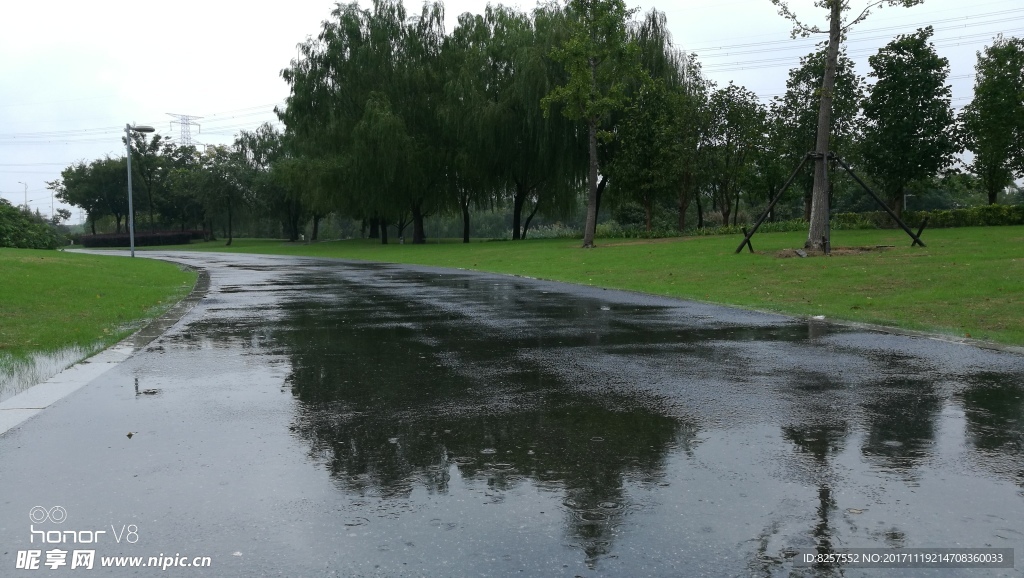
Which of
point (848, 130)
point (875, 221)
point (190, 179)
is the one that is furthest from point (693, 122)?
point (190, 179)

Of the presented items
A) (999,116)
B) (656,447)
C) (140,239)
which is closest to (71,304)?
(656,447)

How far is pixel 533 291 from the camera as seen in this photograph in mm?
16969

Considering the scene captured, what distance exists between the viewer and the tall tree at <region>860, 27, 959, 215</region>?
38.5 metres

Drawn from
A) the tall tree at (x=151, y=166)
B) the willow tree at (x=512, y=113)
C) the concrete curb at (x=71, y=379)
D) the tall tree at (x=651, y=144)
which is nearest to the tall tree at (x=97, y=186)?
the tall tree at (x=151, y=166)

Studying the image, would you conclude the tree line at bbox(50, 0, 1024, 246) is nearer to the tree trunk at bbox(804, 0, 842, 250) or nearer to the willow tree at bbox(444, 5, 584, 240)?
the willow tree at bbox(444, 5, 584, 240)

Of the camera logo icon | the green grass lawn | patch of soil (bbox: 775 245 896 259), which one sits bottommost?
the green grass lawn

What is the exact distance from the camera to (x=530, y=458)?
475 centimetres

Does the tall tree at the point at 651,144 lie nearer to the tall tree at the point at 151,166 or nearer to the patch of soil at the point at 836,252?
the patch of soil at the point at 836,252

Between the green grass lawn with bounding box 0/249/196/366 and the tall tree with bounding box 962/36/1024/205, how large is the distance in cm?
3875

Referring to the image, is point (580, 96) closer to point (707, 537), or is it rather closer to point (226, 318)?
point (226, 318)

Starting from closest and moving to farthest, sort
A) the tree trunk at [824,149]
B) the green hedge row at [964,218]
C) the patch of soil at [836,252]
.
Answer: the patch of soil at [836,252]
the tree trunk at [824,149]
the green hedge row at [964,218]

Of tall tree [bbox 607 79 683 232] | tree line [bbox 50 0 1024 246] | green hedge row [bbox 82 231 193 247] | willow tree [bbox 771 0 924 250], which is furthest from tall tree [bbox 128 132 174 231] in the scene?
willow tree [bbox 771 0 924 250]

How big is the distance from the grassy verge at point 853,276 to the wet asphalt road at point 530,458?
3.03m

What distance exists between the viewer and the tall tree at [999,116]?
4241 centimetres
